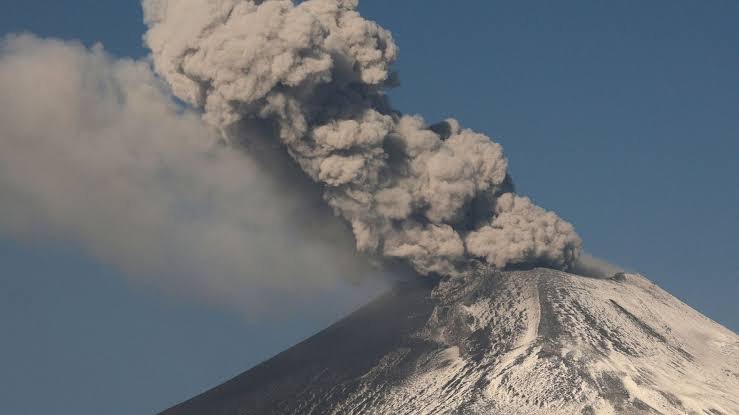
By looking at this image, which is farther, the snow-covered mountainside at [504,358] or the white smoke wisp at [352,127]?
the white smoke wisp at [352,127]

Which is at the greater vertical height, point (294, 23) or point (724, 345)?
point (294, 23)

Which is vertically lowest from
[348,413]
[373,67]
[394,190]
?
[348,413]

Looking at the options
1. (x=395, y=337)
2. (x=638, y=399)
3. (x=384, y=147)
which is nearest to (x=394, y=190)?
(x=384, y=147)

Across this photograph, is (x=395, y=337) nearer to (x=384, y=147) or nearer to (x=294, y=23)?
(x=384, y=147)

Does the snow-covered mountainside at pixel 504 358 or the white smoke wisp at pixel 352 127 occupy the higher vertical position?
the white smoke wisp at pixel 352 127
